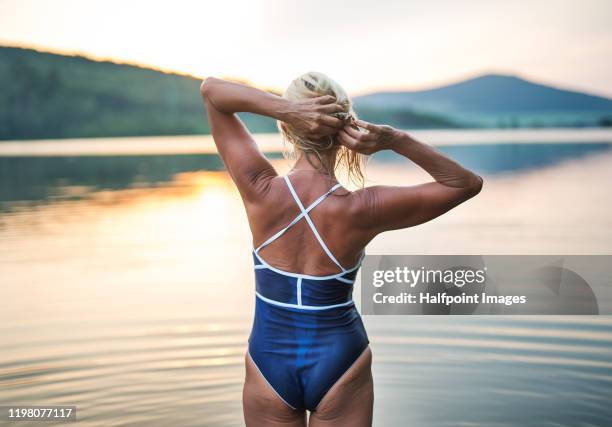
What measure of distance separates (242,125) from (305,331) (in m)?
0.77

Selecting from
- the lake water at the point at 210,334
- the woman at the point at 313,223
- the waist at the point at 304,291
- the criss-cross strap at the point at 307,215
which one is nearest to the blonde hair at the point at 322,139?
the woman at the point at 313,223

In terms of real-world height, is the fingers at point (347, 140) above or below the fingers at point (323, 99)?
below

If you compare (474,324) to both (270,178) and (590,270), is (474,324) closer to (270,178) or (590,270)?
(590,270)

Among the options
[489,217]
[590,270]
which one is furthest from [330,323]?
[489,217]

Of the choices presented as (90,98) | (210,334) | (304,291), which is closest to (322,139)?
(304,291)

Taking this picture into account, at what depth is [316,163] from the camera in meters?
2.80

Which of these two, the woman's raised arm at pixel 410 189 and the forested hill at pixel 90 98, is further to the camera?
the forested hill at pixel 90 98

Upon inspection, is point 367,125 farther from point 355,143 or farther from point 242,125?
point 242,125

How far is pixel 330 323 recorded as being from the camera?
287 centimetres

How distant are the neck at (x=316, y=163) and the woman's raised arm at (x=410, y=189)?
4.9 inches

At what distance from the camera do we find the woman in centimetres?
272

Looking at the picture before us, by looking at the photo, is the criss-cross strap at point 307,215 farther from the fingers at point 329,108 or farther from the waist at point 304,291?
the fingers at point 329,108

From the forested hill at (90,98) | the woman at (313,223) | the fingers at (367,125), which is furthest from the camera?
the forested hill at (90,98)

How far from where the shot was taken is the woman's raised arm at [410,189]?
2.70m
